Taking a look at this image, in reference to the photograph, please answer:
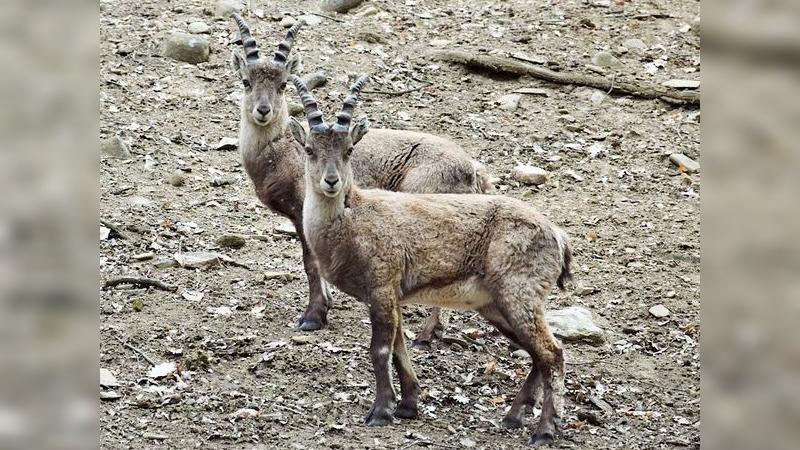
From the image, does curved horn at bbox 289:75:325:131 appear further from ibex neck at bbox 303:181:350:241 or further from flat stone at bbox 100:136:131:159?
flat stone at bbox 100:136:131:159

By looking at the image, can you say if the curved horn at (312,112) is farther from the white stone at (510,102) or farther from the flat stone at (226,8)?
the flat stone at (226,8)

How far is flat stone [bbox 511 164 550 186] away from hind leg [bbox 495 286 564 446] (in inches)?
165

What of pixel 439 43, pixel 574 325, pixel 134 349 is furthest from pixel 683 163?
pixel 134 349

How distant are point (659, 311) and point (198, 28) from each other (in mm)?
7325

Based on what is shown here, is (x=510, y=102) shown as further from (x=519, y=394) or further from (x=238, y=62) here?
(x=519, y=394)

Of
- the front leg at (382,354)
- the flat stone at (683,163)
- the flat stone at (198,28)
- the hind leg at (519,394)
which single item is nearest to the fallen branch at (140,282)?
the front leg at (382,354)

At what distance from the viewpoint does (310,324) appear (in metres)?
8.19

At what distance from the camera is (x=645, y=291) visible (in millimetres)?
9188

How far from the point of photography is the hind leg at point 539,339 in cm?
673

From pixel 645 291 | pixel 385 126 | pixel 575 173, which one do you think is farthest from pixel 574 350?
pixel 385 126

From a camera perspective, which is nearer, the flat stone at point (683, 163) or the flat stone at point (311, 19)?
the flat stone at point (683, 163)

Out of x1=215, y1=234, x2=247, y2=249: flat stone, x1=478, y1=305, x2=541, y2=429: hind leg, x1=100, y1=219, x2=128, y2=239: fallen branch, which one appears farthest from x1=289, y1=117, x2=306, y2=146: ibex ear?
x1=100, y1=219, x2=128, y2=239: fallen branch
